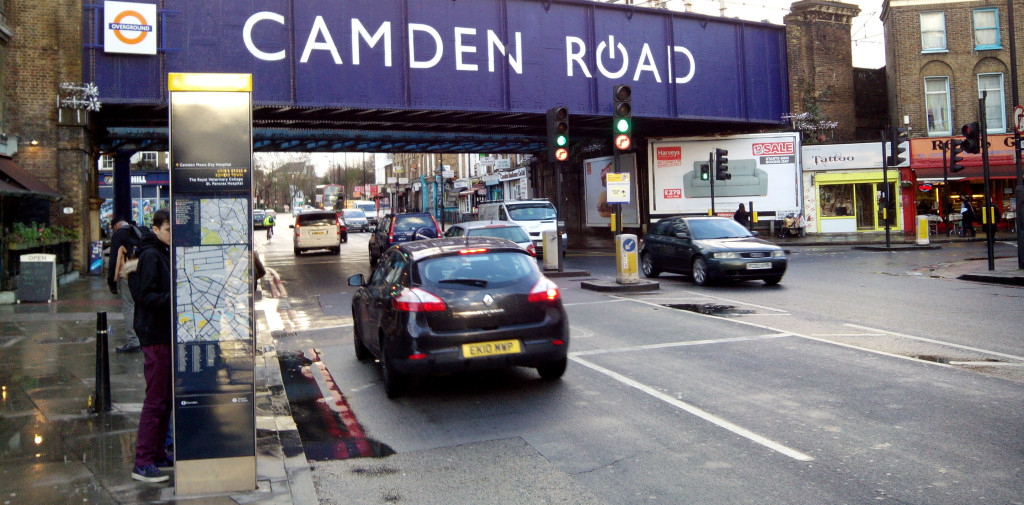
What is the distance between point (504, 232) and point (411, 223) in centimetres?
612

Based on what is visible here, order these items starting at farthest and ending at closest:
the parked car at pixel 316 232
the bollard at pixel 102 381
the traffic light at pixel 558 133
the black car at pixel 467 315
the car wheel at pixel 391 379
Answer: the parked car at pixel 316 232
the traffic light at pixel 558 133
the car wheel at pixel 391 379
the black car at pixel 467 315
the bollard at pixel 102 381

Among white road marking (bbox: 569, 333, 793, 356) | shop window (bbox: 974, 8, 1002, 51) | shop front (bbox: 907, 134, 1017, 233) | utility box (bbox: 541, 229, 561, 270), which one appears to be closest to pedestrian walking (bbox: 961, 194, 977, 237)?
shop front (bbox: 907, 134, 1017, 233)

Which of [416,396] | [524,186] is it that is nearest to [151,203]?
[524,186]

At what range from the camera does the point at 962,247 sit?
27781 millimetres

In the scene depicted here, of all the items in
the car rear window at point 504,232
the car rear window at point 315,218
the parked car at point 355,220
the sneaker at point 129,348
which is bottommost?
the sneaker at point 129,348

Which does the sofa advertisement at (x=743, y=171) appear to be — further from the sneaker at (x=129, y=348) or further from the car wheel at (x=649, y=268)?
the sneaker at (x=129, y=348)

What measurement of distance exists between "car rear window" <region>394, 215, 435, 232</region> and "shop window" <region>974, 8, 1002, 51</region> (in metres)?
25.7

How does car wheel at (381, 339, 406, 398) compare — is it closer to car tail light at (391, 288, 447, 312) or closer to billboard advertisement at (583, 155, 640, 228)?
car tail light at (391, 288, 447, 312)

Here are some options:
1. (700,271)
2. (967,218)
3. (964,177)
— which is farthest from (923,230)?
(700,271)

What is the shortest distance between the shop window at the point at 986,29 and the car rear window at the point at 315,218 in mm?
28429

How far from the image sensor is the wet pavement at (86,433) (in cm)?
488

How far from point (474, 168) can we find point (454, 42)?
140 ft

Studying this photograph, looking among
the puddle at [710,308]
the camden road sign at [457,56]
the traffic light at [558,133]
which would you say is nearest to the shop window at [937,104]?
the camden road sign at [457,56]

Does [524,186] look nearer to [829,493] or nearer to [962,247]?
[962,247]
